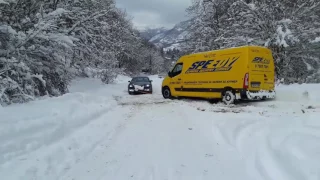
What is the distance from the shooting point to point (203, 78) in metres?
14.2

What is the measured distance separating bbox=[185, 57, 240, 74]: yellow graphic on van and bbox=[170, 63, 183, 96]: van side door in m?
0.67

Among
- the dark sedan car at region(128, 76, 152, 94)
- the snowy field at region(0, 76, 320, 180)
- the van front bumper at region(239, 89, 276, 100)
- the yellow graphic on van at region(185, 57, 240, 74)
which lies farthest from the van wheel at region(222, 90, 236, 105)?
the dark sedan car at region(128, 76, 152, 94)

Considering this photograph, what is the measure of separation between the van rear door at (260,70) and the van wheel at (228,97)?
33.2 inches

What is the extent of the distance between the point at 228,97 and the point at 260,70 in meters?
1.74

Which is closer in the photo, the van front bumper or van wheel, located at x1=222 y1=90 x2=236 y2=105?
the van front bumper

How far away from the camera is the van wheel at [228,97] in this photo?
12617mm

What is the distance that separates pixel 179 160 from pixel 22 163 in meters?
2.58

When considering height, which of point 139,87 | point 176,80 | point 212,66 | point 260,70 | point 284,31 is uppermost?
point 284,31

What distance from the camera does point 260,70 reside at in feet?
40.6

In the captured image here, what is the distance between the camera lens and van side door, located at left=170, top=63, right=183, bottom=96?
52.0ft

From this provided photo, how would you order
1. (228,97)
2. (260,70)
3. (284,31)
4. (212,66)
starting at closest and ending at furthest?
(260,70)
(228,97)
(212,66)
(284,31)

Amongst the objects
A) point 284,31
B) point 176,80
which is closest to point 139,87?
point 176,80

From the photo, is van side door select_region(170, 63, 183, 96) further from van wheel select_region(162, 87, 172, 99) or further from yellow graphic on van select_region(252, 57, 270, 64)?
yellow graphic on van select_region(252, 57, 270, 64)

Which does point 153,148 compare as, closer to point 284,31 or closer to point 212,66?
point 212,66
